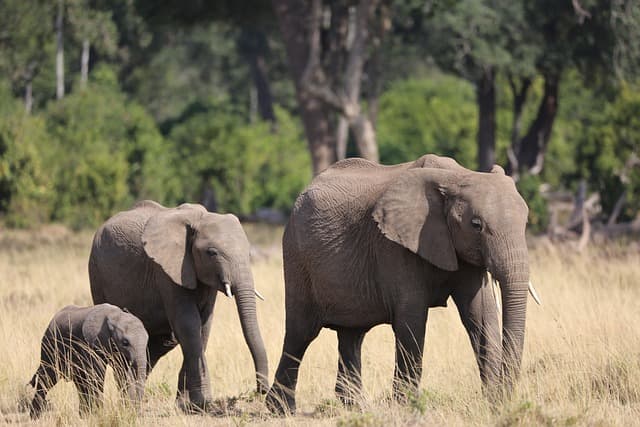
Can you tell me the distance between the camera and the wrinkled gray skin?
777cm

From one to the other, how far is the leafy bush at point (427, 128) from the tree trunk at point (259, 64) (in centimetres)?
548

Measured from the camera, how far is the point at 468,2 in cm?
2517

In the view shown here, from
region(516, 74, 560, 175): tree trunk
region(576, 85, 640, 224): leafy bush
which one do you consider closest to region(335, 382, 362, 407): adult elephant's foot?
region(576, 85, 640, 224): leafy bush

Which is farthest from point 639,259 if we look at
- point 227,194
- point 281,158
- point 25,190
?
point 281,158

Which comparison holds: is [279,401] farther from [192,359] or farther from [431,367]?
[431,367]

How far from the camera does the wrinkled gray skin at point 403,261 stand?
25.5 ft

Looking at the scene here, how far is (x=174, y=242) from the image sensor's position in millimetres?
9328

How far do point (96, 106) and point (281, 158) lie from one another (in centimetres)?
616

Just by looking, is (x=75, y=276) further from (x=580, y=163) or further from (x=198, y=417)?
(x=580, y=163)

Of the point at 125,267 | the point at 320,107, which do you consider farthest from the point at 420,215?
the point at 320,107

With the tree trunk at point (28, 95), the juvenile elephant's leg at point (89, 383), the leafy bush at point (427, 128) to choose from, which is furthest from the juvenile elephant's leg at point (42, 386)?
the tree trunk at point (28, 95)

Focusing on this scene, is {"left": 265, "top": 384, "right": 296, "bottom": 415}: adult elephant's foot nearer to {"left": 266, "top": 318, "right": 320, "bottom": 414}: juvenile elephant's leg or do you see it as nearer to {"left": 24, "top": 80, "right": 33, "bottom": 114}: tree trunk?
{"left": 266, "top": 318, "right": 320, "bottom": 414}: juvenile elephant's leg

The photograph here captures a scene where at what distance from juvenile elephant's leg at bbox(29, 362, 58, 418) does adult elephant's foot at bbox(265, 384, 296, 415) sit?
5.10 feet

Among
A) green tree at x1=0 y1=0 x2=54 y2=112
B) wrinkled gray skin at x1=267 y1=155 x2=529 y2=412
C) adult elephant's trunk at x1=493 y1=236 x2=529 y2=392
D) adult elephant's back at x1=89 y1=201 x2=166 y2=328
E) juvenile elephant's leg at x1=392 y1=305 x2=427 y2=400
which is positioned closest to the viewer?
adult elephant's trunk at x1=493 y1=236 x2=529 y2=392
